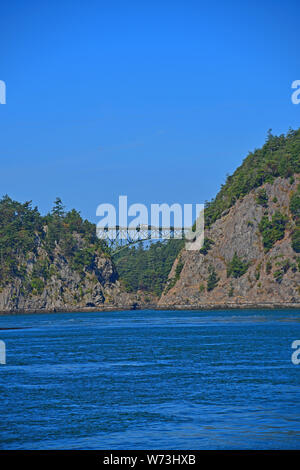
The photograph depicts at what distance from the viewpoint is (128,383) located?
44.7m

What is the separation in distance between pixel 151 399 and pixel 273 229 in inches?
6208

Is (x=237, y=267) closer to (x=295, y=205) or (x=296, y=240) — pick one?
(x=296, y=240)

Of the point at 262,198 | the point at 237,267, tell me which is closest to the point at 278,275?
the point at 237,267

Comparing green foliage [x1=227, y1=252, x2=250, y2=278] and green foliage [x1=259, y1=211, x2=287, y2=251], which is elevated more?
green foliage [x1=259, y1=211, x2=287, y2=251]

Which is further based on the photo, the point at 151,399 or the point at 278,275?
the point at 278,275

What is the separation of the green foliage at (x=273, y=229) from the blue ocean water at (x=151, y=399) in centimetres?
12452

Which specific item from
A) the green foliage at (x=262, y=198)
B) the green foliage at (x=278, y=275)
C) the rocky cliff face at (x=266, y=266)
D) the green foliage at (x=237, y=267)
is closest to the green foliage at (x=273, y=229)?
the rocky cliff face at (x=266, y=266)

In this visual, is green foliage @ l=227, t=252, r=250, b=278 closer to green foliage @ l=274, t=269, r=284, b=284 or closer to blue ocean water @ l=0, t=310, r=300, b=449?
green foliage @ l=274, t=269, r=284, b=284

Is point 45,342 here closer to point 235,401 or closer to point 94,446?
point 235,401

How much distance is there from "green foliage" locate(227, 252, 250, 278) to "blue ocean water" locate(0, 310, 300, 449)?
126482 millimetres

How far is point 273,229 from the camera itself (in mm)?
192125

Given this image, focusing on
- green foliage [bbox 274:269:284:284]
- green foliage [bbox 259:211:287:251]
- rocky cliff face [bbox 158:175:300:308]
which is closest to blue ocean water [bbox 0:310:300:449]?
green foliage [bbox 274:269:284:284]

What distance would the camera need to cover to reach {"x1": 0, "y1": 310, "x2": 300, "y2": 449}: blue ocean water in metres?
29.1
